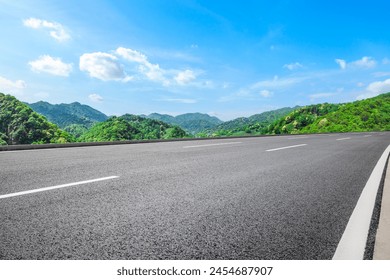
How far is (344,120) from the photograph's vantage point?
137m

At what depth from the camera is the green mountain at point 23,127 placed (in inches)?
2542

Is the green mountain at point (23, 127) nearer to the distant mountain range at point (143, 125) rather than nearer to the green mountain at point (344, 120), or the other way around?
the distant mountain range at point (143, 125)

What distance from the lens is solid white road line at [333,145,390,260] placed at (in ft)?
7.02

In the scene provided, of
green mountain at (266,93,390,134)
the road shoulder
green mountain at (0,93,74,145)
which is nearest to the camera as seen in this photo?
the road shoulder

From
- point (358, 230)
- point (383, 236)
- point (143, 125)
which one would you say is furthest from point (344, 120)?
point (383, 236)

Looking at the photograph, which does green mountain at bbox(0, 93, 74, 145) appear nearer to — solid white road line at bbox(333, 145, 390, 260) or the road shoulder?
Answer: solid white road line at bbox(333, 145, 390, 260)

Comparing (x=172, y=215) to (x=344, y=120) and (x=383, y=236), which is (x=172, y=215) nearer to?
(x=383, y=236)

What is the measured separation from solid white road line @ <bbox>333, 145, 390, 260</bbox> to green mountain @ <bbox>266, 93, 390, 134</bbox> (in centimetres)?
12740

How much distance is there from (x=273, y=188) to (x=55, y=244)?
10.5 ft

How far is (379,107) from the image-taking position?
148750 millimetres

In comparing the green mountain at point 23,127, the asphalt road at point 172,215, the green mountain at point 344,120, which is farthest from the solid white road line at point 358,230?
the green mountain at point 344,120

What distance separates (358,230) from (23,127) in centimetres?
7459

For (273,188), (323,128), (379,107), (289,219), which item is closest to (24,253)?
→ (289,219)

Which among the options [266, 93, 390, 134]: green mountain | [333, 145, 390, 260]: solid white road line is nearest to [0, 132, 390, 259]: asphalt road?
[333, 145, 390, 260]: solid white road line
